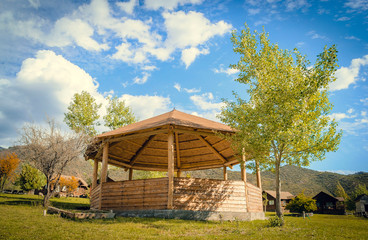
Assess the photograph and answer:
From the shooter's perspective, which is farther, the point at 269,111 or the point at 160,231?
the point at 269,111

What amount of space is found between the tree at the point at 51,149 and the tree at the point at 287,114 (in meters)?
9.80

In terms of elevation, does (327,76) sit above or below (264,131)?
above

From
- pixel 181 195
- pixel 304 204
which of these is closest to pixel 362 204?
pixel 304 204

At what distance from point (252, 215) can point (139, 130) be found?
24.9ft

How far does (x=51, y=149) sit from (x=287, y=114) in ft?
42.7

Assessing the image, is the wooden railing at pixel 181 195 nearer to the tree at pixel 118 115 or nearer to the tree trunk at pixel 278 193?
the tree trunk at pixel 278 193

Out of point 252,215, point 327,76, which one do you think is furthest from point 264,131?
point 252,215

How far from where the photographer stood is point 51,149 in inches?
549

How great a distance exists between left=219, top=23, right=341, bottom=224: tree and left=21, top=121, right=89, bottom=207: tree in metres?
9.80

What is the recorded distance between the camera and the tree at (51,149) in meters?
13.9

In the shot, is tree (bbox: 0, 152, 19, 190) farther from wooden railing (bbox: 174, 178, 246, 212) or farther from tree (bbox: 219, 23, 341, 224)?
tree (bbox: 219, 23, 341, 224)

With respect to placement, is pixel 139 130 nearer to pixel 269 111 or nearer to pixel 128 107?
pixel 269 111

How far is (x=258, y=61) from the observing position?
38.9ft

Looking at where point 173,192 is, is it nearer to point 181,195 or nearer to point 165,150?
point 181,195
